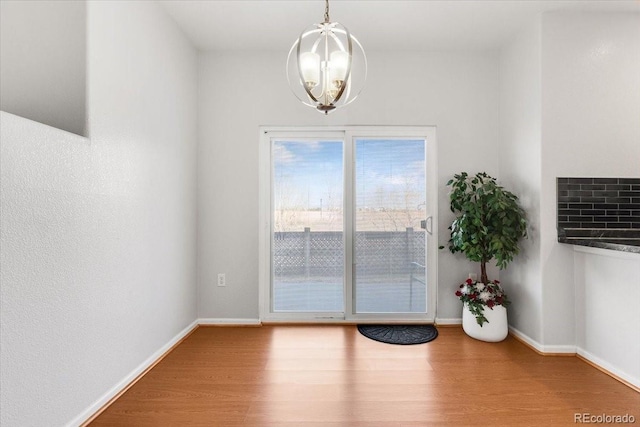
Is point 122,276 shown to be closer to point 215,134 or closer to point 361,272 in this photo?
point 215,134

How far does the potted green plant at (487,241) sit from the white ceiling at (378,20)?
4.15 feet

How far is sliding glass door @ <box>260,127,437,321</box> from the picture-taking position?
3.34 m

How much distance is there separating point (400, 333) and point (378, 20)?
2723 millimetres

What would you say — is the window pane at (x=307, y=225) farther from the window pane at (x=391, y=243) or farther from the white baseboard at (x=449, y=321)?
the white baseboard at (x=449, y=321)

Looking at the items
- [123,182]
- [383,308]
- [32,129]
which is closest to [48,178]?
[32,129]

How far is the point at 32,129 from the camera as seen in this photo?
149 centimetres

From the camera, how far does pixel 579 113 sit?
2.60m

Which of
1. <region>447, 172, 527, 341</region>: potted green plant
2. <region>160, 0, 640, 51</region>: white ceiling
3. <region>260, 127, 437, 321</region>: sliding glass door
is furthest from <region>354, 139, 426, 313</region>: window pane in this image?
<region>160, 0, 640, 51</region>: white ceiling

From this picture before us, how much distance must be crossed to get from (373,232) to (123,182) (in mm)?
2209

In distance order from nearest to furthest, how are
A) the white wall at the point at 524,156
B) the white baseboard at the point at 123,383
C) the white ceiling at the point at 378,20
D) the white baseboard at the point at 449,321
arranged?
1. the white baseboard at the point at 123,383
2. the white ceiling at the point at 378,20
3. the white wall at the point at 524,156
4. the white baseboard at the point at 449,321

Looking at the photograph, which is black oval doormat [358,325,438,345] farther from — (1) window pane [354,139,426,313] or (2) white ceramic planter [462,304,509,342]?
(2) white ceramic planter [462,304,509,342]

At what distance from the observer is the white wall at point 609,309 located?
217 cm

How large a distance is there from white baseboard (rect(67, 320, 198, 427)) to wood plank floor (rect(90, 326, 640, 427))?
6 centimetres
